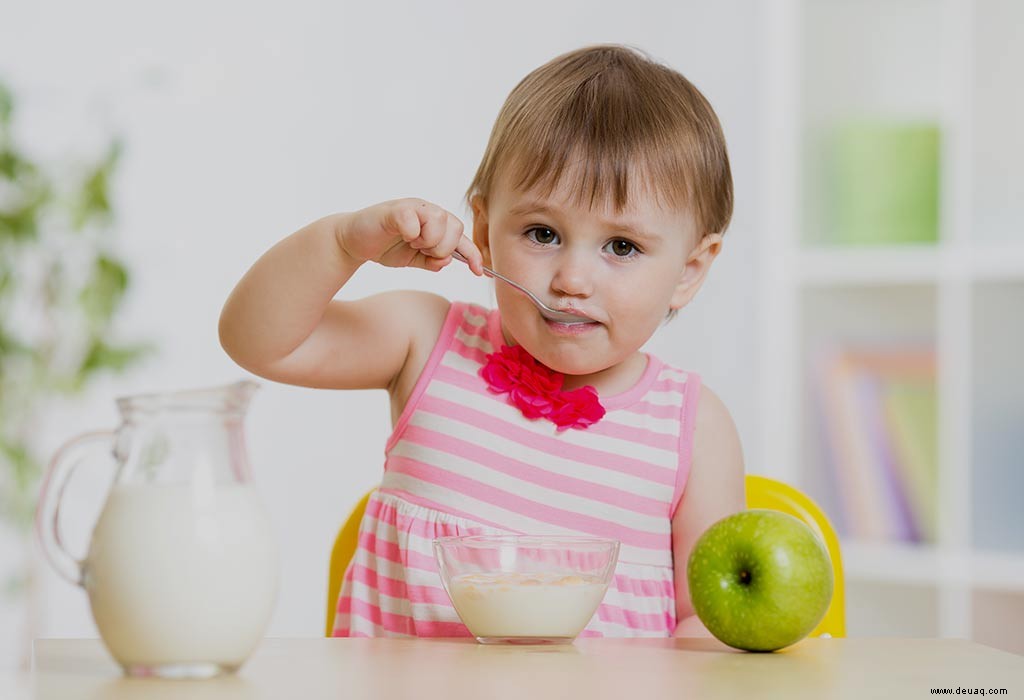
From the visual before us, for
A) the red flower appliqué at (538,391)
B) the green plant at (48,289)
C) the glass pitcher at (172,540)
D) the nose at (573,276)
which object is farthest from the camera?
the green plant at (48,289)

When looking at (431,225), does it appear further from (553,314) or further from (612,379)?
(612,379)

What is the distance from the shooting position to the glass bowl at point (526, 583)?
36.2 inches

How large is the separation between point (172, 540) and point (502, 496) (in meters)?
0.66

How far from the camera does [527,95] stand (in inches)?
52.3

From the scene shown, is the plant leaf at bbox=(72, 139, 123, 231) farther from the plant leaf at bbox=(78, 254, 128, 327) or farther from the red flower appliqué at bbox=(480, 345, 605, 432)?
the red flower appliqué at bbox=(480, 345, 605, 432)

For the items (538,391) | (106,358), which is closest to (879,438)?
(538,391)

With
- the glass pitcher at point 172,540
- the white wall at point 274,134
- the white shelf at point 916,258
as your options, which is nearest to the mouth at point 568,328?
the glass pitcher at point 172,540

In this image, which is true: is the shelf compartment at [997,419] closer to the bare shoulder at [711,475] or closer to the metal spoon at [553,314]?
the bare shoulder at [711,475]

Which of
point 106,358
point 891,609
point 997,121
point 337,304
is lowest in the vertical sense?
point 891,609

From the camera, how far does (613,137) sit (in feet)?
4.09

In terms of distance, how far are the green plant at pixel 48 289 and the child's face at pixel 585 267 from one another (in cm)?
182

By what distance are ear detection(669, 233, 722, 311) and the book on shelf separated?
1207 mm

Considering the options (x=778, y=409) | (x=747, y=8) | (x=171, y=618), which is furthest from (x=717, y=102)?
(x=171, y=618)

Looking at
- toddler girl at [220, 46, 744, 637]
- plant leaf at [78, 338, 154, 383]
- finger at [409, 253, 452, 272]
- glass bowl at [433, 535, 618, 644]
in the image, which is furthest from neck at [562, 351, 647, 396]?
plant leaf at [78, 338, 154, 383]
